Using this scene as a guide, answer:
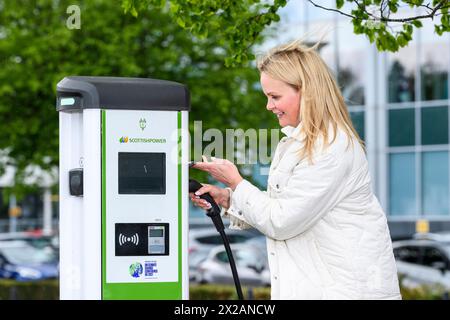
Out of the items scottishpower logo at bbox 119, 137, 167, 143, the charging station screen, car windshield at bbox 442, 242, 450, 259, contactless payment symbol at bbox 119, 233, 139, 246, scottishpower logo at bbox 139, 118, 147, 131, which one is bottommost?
car windshield at bbox 442, 242, 450, 259

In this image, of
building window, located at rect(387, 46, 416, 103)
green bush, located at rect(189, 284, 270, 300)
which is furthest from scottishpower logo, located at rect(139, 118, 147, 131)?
building window, located at rect(387, 46, 416, 103)

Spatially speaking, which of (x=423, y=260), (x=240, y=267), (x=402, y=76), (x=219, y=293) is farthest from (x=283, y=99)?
(x=402, y=76)

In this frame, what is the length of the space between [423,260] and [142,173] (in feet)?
48.5

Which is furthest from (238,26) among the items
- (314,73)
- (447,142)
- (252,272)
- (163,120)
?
(447,142)

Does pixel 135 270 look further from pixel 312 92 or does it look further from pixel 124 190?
pixel 312 92

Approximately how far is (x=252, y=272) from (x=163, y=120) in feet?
47.4

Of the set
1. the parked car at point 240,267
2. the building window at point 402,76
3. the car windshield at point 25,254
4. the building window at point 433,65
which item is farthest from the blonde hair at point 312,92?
the building window at point 402,76

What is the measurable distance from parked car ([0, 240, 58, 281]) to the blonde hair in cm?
1656

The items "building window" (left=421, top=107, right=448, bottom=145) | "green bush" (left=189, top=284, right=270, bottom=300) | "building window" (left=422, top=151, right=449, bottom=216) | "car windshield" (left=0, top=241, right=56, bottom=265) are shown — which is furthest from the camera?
"building window" (left=422, top=151, right=449, bottom=216)

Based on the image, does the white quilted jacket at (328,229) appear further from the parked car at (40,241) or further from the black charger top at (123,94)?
the parked car at (40,241)

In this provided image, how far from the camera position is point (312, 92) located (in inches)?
153

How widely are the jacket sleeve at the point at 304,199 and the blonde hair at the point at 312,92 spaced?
0.06 m

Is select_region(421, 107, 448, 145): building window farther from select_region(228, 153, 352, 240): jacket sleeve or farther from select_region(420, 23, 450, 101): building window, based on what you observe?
select_region(228, 153, 352, 240): jacket sleeve

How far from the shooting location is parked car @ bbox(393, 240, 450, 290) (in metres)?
17.8
